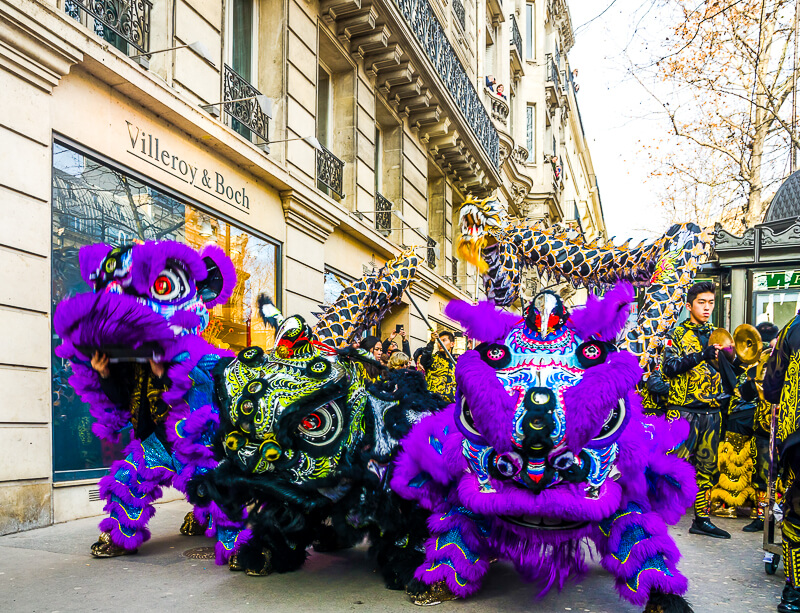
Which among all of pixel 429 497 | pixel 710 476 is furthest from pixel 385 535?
pixel 710 476

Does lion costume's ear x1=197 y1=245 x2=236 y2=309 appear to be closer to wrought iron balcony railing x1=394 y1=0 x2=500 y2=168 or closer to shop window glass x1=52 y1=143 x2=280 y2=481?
shop window glass x1=52 y1=143 x2=280 y2=481

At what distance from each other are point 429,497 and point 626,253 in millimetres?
4048

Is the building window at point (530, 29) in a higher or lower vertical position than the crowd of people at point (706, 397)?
higher

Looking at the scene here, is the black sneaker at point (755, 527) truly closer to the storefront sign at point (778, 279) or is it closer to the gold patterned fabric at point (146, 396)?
the storefront sign at point (778, 279)

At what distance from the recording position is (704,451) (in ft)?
22.7

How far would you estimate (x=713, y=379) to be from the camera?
6797mm

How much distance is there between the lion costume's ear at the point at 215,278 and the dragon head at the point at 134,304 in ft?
0.25

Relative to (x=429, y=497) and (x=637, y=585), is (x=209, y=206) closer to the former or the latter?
(x=429, y=497)

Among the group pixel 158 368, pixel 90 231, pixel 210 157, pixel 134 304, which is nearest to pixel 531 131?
pixel 210 157

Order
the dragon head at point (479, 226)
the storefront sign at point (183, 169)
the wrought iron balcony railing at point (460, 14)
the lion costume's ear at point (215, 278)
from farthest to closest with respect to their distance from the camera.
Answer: the wrought iron balcony railing at point (460, 14)
the storefront sign at point (183, 169)
the dragon head at point (479, 226)
the lion costume's ear at point (215, 278)

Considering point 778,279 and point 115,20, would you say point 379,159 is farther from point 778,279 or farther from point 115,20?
point 115,20

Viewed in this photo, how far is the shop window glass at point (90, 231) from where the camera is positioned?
707cm

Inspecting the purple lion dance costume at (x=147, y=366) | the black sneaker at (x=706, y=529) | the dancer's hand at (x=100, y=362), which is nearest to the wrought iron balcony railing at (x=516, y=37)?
the black sneaker at (x=706, y=529)

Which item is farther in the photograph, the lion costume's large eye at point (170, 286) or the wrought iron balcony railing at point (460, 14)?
the wrought iron balcony railing at point (460, 14)
